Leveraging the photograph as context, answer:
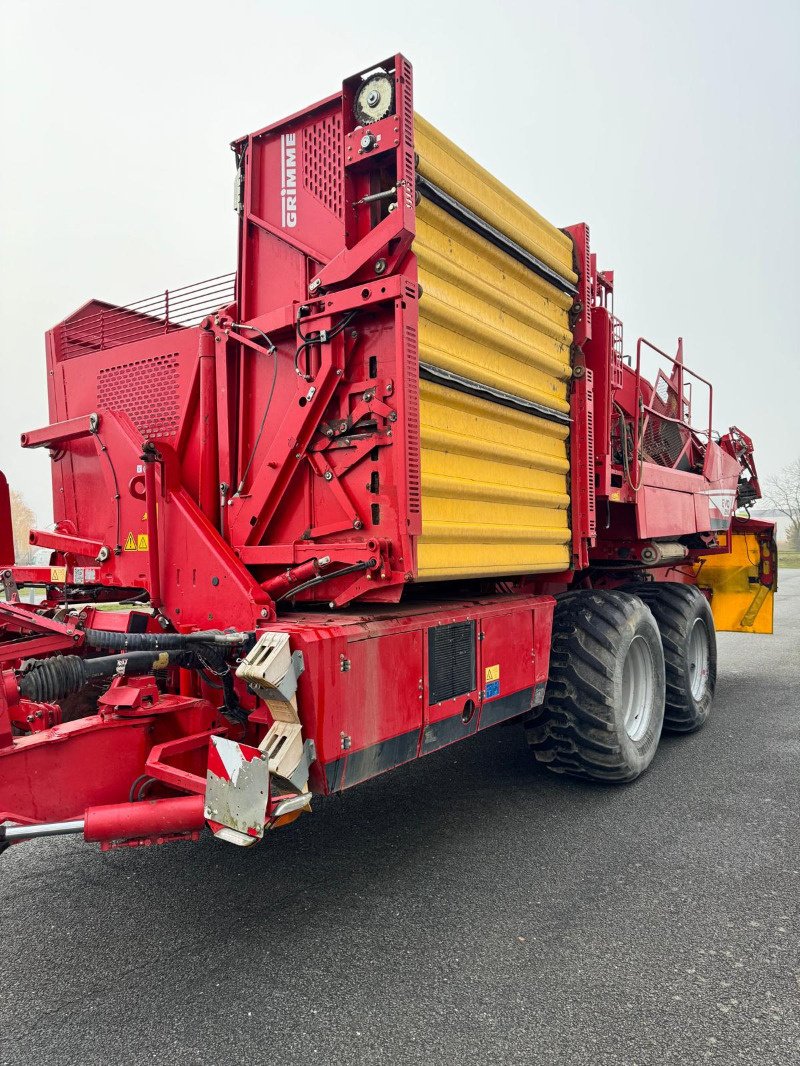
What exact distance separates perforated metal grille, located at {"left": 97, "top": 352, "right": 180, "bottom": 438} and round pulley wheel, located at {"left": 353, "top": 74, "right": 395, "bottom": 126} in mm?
1502

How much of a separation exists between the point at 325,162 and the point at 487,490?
1.75 metres

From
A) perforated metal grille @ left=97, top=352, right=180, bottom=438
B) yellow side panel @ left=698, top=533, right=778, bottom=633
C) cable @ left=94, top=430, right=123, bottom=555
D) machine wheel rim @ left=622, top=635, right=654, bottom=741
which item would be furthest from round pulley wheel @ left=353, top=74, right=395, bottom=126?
yellow side panel @ left=698, top=533, right=778, bottom=633

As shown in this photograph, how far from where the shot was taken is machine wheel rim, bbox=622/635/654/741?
528cm

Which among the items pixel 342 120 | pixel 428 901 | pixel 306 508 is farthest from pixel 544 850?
pixel 342 120

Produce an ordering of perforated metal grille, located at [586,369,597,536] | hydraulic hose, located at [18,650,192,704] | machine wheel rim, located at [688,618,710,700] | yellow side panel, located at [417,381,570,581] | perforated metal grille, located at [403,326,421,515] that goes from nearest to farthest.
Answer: hydraulic hose, located at [18,650,192,704], perforated metal grille, located at [403,326,421,515], yellow side panel, located at [417,381,570,581], perforated metal grille, located at [586,369,597,536], machine wheel rim, located at [688,618,710,700]

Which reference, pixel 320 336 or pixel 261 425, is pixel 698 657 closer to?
pixel 261 425

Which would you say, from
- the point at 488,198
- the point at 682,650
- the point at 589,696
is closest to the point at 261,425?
the point at 488,198

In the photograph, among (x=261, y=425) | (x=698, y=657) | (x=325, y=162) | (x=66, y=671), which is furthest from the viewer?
(x=698, y=657)

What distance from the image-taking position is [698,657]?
6.83m

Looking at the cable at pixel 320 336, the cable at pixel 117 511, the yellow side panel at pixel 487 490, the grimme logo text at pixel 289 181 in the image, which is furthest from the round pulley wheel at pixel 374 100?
the cable at pixel 117 511

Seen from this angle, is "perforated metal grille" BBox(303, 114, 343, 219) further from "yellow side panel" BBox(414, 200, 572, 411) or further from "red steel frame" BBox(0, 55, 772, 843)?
"yellow side panel" BBox(414, 200, 572, 411)

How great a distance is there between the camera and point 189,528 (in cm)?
352

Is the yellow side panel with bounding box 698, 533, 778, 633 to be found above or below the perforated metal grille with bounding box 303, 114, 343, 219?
below

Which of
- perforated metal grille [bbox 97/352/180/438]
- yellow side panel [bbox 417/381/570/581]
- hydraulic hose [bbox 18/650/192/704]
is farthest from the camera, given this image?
perforated metal grille [bbox 97/352/180/438]
